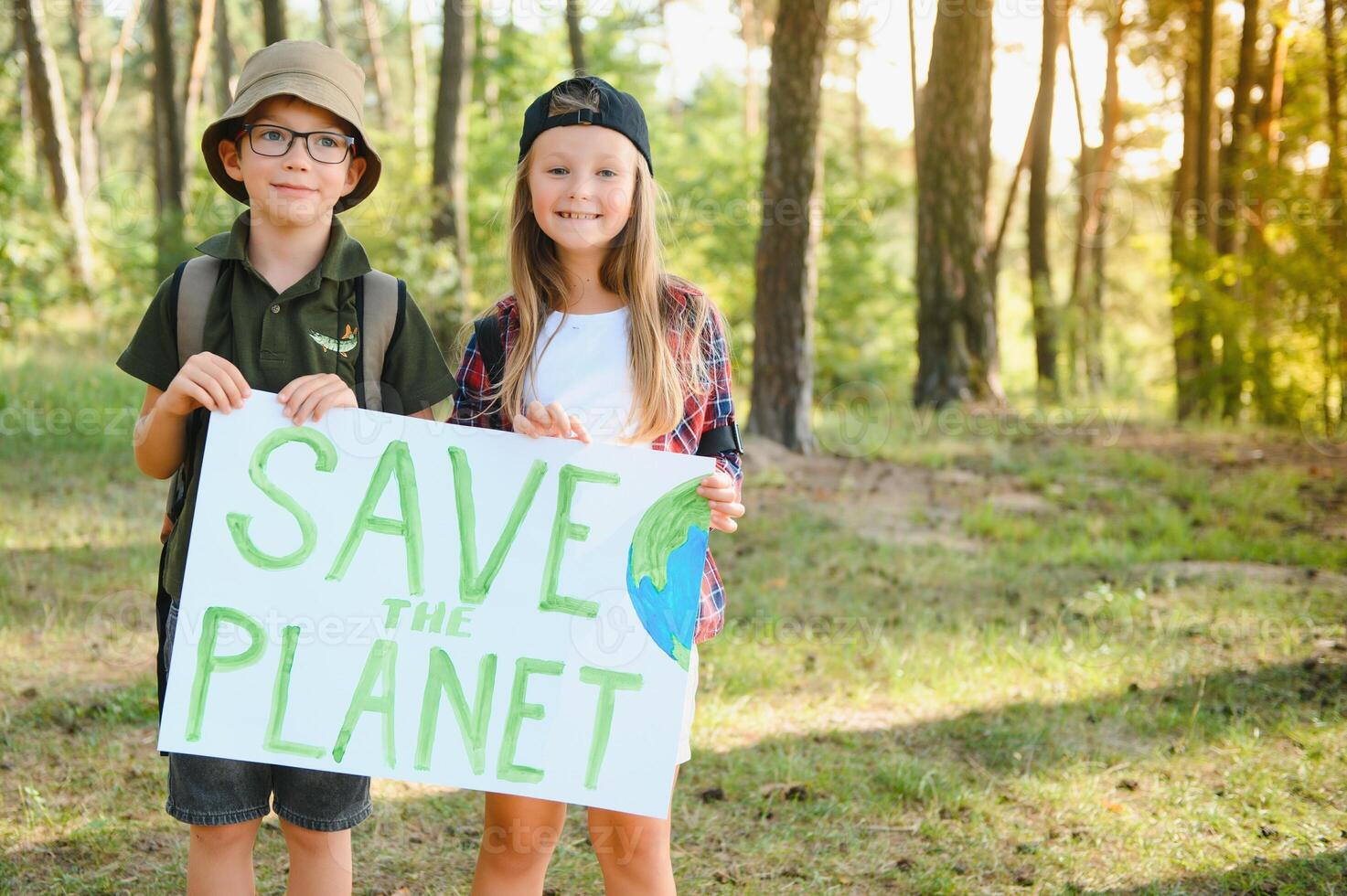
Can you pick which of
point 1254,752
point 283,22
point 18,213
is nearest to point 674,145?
point 283,22

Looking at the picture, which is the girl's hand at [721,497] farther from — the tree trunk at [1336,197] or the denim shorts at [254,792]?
the tree trunk at [1336,197]

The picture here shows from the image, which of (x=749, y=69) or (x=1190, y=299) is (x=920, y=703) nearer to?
(x=1190, y=299)

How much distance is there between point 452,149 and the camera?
1309 cm

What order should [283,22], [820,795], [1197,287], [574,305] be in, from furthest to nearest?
[283,22] → [1197,287] → [820,795] → [574,305]

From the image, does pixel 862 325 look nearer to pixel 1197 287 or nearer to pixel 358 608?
pixel 1197 287

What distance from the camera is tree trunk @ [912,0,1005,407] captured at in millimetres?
10320

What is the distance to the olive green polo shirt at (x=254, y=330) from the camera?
2.16 meters

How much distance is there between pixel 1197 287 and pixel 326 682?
9.87m

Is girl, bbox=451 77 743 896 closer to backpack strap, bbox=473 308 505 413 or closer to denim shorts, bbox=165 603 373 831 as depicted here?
backpack strap, bbox=473 308 505 413

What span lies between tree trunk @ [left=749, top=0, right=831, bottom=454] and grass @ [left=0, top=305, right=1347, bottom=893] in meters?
1.21

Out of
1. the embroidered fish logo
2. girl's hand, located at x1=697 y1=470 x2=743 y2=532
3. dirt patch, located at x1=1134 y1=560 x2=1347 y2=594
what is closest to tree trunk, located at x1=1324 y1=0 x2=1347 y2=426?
dirt patch, located at x1=1134 y1=560 x2=1347 y2=594

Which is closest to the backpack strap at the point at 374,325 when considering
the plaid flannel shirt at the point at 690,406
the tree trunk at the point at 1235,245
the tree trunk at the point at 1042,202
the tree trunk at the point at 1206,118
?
the plaid flannel shirt at the point at 690,406

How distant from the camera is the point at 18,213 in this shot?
38.8 ft

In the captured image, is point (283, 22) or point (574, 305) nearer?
point (574, 305)
